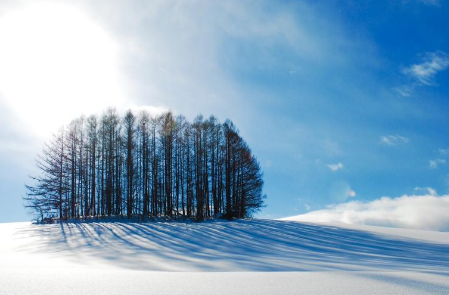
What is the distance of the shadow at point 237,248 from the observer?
328 inches

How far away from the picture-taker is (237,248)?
39.3 ft

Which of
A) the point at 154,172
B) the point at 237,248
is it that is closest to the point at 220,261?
the point at 237,248

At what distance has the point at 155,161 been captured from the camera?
26.1m

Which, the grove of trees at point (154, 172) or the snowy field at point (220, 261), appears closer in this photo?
the snowy field at point (220, 261)

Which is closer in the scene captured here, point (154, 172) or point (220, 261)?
point (220, 261)

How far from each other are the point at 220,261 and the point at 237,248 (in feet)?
12.4

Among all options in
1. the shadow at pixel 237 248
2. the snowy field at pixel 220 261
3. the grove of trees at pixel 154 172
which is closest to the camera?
the snowy field at pixel 220 261

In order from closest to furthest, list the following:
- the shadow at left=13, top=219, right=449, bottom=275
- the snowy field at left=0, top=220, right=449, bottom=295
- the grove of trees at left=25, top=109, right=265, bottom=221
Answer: the snowy field at left=0, top=220, right=449, bottom=295
the shadow at left=13, top=219, right=449, bottom=275
the grove of trees at left=25, top=109, right=265, bottom=221

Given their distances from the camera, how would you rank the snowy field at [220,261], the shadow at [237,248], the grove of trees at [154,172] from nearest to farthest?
the snowy field at [220,261], the shadow at [237,248], the grove of trees at [154,172]

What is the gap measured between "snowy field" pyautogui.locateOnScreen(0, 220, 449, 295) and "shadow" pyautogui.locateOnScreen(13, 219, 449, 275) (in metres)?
0.04

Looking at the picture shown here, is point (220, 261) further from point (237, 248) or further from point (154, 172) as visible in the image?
point (154, 172)

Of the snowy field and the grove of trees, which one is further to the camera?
the grove of trees

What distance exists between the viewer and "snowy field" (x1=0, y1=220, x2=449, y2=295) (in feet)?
13.2

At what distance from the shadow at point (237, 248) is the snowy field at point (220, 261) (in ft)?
0.12
